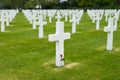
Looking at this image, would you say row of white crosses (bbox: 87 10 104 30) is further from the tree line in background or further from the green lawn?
the tree line in background

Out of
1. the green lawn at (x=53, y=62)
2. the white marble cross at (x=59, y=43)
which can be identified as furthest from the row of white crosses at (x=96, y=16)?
the white marble cross at (x=59, y=43)

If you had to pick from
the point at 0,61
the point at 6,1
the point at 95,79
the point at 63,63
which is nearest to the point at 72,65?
the point at 63,63

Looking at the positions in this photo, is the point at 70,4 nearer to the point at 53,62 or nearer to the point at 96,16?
the point at 96,16

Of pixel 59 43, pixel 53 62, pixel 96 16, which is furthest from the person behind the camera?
pixel 96 16

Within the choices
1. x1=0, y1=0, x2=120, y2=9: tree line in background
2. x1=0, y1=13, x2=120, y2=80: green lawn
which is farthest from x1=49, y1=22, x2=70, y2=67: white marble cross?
x1=0, y1=0, x2=120, y2=9: tree line in background

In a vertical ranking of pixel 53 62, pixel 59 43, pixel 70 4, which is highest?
pixel 70 4

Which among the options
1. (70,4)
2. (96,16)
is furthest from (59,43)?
Answer: (70,4)

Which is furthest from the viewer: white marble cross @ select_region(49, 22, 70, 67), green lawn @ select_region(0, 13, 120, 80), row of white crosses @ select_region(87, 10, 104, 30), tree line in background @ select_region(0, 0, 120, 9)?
tree line in background @ select_region(0, 0, 120, 9)

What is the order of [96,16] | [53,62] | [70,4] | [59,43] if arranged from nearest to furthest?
[59,43] < [53,62] < [96,16] < [70,4]

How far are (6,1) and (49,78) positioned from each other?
64.4 meters

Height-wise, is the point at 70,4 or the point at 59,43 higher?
the point at 70,4

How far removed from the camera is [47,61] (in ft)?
26.0

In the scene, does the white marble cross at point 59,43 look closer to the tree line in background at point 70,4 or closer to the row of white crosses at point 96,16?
the row of white crosses at point 96,16

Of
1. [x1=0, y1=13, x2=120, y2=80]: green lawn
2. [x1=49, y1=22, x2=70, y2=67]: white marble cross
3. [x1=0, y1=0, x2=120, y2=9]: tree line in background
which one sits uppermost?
[x1=0, y1=0, x2=120, y2=9]: tree line in background
